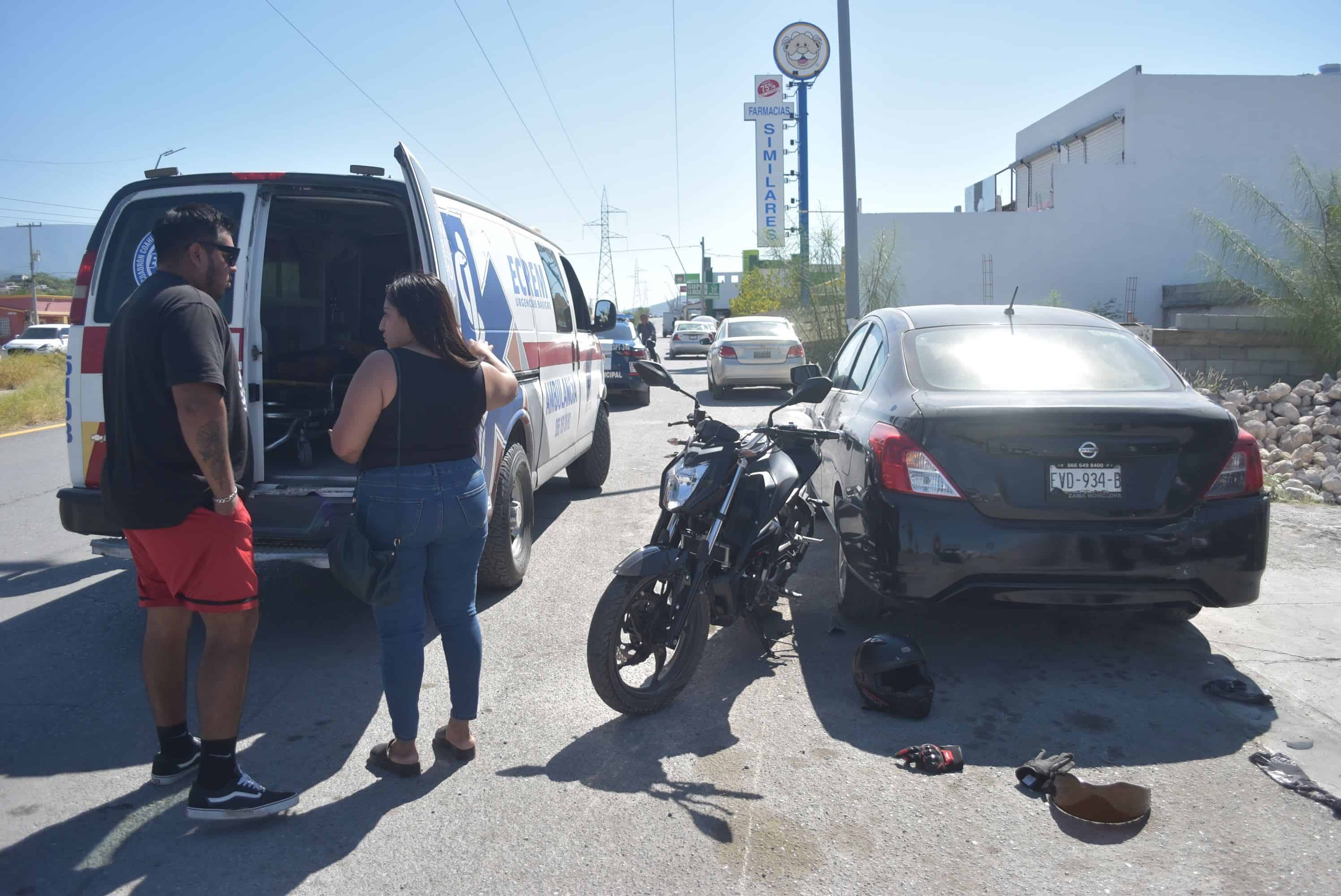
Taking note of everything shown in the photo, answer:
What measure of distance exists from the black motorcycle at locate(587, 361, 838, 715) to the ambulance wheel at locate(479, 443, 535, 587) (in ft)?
4.51

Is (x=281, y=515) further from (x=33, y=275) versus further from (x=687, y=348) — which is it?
(x=33, y=275)

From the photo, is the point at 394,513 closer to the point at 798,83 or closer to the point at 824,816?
the point at 824,816

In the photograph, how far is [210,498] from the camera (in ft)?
10.8

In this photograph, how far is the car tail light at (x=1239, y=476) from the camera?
4293mm

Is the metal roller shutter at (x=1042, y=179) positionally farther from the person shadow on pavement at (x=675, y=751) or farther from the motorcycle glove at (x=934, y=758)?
the motorcycle glove at (x=934, y=758)

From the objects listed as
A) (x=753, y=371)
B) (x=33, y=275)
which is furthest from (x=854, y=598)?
(x=33, y=275)

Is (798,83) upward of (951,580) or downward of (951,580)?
upward

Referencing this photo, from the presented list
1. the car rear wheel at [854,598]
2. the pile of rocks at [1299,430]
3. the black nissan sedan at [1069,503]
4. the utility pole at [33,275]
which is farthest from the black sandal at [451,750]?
the utility pole at [33,275]

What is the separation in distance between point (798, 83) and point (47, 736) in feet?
179

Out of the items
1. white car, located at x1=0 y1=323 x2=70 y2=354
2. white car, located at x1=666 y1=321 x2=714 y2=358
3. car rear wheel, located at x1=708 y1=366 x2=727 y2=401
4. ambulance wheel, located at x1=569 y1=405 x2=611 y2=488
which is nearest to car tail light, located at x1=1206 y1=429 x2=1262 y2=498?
ambulance wheel, located at x1=569 y1=405 x2=611 y2=488

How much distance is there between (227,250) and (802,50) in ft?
173

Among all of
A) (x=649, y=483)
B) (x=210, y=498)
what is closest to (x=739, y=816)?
(x=210, y=498)

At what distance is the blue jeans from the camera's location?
3.47 m

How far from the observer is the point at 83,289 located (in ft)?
16.6
